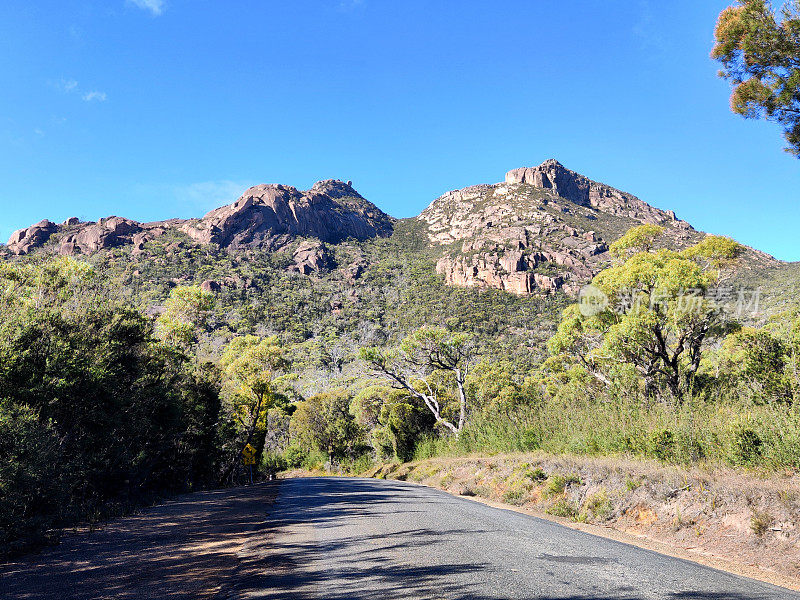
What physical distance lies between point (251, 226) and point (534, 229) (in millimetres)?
88704

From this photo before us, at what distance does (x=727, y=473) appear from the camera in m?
5.90

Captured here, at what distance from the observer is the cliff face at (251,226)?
4496 inches

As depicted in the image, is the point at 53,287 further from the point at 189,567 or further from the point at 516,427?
the point at 516,427

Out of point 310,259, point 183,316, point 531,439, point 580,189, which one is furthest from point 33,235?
point 580,189

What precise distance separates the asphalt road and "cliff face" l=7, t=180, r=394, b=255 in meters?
118

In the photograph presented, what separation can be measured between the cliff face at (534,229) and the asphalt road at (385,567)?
84490mm

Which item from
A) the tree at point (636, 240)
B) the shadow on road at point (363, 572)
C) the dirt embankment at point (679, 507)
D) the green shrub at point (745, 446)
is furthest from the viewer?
the tree at point (636, 240)

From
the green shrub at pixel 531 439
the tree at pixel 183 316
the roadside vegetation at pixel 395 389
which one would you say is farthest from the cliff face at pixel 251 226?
the green shrub at pixel 531 439

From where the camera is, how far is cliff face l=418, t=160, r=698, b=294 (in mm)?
102938

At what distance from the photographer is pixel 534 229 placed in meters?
123

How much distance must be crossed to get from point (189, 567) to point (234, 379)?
2395cm

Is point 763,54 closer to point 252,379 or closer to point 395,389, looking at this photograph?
point 395,389

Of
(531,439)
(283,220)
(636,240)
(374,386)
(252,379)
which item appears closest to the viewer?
(531,439)

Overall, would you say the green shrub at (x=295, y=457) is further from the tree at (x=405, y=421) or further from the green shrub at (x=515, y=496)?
the green shrub at (x=515, y=496)
